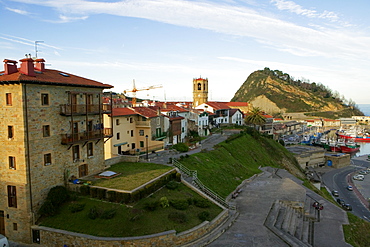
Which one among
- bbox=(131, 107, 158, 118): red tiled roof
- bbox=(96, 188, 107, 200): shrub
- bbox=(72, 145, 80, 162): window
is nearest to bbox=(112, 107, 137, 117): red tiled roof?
bbox=(131, 107, 158, 118): red tiled roof

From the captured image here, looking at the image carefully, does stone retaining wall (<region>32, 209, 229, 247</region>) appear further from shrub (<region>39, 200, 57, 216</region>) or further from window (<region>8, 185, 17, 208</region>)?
window (<region>8, 185, 17, 208</region>)

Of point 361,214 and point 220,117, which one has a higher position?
point 220,117

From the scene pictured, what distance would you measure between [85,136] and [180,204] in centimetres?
1115

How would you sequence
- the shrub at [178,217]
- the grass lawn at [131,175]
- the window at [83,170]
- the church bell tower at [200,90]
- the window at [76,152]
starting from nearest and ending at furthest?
the shrub at [178,217] → the grass lawn at [131,175] → the window at [76,152] → the window at [83,170] → the church bell tower at [200,90]

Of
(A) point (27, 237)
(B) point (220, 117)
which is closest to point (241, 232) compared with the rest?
(A) point (27, 237)

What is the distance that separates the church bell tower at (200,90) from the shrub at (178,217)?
76.8 metres

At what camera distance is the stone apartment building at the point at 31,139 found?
22.0 metres

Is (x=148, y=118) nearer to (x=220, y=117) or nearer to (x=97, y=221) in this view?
(x=97, y=221)

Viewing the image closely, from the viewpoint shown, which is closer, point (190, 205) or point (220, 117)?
point (190, 205)

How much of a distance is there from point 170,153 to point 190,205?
57.5ft

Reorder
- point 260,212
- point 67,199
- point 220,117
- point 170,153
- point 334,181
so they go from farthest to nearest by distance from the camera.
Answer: point 220,117
point 334,181
point 170,153
point 260,212
point 67,199

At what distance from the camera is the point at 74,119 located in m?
26.6

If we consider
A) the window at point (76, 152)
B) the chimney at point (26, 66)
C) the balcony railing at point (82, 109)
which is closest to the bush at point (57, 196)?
the window at point (76, 152)

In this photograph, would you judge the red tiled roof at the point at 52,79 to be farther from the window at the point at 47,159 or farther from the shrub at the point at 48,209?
the shrub at the point at 48,209
